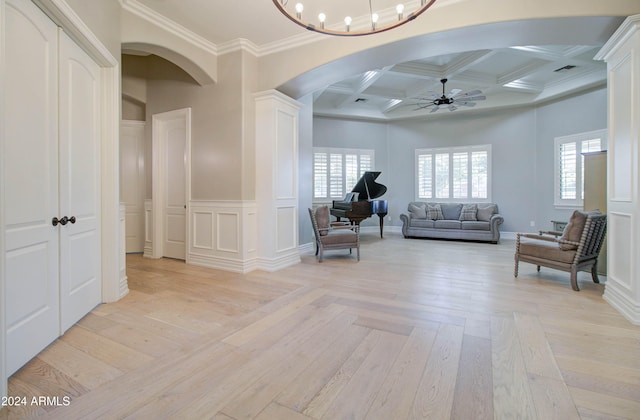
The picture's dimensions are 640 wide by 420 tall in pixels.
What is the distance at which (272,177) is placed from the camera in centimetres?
419

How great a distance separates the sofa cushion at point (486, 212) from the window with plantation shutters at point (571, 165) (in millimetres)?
1262

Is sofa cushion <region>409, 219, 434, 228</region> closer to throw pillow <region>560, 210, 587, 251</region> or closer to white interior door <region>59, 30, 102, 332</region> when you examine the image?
throw pillow <region>560, 210, 587, 251</region>

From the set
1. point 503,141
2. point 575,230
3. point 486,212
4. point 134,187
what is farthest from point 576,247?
point 134,187

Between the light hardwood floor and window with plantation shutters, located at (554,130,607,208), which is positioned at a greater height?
window with plantation shutters, located at (554,130,607,208)

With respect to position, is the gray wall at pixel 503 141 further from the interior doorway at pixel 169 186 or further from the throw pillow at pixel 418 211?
the interior doorway at pixel 169 186

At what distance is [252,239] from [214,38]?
8.99ft

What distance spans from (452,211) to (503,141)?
85.5 inches

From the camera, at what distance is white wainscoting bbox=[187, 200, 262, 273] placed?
4.12 metres

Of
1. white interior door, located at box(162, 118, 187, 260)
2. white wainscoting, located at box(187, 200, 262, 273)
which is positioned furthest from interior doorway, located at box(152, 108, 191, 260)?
white wainscoting, located at box(187, 200, 262, 273)

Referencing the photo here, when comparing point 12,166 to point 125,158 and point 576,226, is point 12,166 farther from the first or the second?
point 576,226

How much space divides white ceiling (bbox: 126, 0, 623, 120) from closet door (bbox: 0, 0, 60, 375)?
1.65m

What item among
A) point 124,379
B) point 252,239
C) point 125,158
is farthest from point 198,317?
point 125,158

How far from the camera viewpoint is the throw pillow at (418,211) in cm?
746

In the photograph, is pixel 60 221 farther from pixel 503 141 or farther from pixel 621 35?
pixel 503 141
